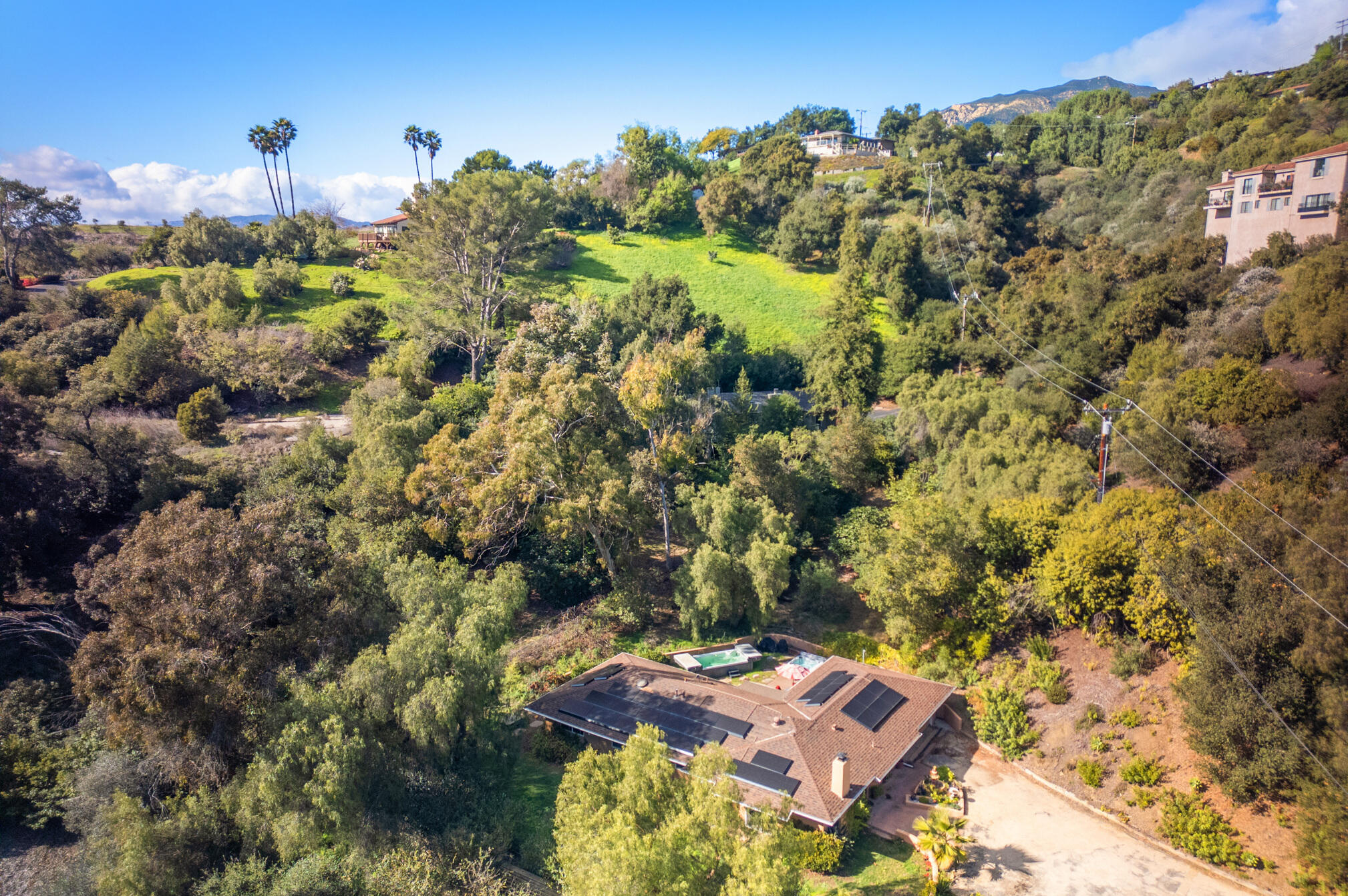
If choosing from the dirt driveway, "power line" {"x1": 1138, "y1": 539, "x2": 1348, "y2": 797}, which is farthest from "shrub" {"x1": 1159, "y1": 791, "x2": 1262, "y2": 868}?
"power line" {"x1": 1138, "y1": 539, "x2": 1348, "y2": 797}

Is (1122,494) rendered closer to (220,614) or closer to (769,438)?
(769,438)

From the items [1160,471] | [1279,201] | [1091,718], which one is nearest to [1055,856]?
[1091,718]

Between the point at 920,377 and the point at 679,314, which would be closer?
the point at 920,377

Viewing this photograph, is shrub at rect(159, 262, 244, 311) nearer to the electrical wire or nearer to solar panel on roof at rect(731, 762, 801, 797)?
solar panel on roof at rect(731, 762, 801, 797)

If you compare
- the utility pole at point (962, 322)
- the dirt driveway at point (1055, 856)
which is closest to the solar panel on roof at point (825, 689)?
the dirt driveway at point (1055, 856)

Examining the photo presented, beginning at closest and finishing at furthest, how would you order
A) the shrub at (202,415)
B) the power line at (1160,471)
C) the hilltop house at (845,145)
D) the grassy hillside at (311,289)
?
the power line at (1160,471)
the shrub at (202,415)
the grassy hillside at (311,289)
the hilltop house at (845,145)

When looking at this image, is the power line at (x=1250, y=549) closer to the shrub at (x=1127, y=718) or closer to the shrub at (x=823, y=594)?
the shrub at (x=1127, y=718)

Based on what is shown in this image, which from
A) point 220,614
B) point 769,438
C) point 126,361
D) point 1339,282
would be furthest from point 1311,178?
point 126,361
